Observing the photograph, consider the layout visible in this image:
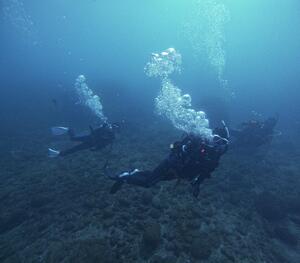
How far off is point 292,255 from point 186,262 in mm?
3939

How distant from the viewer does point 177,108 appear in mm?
16312

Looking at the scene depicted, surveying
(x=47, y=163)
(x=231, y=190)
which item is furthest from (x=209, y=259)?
(x=47, y=163)

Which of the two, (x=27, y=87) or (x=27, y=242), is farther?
(x=27, y=87)

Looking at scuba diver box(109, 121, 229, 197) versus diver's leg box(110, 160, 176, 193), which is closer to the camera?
scuba diver box(109, 121, 229, 197)

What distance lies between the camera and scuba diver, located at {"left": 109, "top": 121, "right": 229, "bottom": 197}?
807cm

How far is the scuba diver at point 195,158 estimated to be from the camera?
8.07 meters

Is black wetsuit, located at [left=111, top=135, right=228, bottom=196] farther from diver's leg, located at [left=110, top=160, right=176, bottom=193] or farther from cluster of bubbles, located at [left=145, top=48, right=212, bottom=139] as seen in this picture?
cluster of bubbles, located at [left=145, top=48, right=212, bottom=139]

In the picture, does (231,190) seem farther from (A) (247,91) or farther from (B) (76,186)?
(A) (247,91)

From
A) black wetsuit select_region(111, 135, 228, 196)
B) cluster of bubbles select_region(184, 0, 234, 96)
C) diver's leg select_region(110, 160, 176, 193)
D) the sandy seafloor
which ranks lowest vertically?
the sandy seafloor

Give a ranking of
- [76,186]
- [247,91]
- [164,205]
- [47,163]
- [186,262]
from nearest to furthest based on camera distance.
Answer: [186,262]
[164,205]
[76,186]
[47,163]
[247,91]

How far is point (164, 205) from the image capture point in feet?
36.3

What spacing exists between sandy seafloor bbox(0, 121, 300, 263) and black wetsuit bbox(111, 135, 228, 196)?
590 millimetres

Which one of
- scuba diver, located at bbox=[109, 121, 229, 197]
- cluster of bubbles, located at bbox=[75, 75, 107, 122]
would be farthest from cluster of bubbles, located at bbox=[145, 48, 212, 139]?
cluster of bubbles, located at bbox=[75, 75, 107, 122]

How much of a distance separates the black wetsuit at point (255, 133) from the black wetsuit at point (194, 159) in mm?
9721
